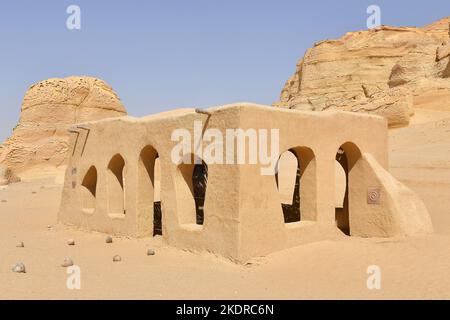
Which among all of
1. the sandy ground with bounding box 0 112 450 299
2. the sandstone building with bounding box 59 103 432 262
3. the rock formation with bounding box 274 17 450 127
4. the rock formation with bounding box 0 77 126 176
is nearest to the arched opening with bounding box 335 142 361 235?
the sandstone building with bounding box 59 103 432 262

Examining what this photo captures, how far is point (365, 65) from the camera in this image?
44.5 metres

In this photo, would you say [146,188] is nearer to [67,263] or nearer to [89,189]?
[89,189]

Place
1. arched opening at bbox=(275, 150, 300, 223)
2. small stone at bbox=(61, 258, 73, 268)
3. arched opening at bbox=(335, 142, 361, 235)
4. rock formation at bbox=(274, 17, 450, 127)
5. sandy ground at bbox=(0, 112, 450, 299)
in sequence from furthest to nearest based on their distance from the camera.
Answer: rock formation at bbox=(274, 17, 450, 127) → arched opening at bbox=(275, 150, 300, 223) → arched opening at bbox=(335, 142, 361, 235) → small stone at bbox=(61, 258, 73, 268) → sandy ground at bbox=(0, 112, 450, 299)

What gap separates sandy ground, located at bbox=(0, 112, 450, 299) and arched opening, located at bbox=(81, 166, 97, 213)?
1088 mm

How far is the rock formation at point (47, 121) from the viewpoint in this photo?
3241 cm

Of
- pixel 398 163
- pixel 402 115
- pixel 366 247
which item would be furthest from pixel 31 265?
pixel 402 115

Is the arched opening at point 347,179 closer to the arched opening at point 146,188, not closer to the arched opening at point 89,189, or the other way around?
the arched opening at point 146,188

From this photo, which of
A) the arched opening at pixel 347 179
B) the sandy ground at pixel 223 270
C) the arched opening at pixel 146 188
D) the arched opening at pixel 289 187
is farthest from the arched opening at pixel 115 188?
the arched opening at pixel 347 179

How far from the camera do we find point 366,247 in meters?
9.24

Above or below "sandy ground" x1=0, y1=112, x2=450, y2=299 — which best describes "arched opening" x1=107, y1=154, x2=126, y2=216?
above

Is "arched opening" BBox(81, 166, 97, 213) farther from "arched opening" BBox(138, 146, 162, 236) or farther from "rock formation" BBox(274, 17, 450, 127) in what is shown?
"rock formation" BBox(274, 17, 450, 127)

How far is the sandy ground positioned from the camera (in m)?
6.91

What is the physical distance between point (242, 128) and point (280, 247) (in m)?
2.80
